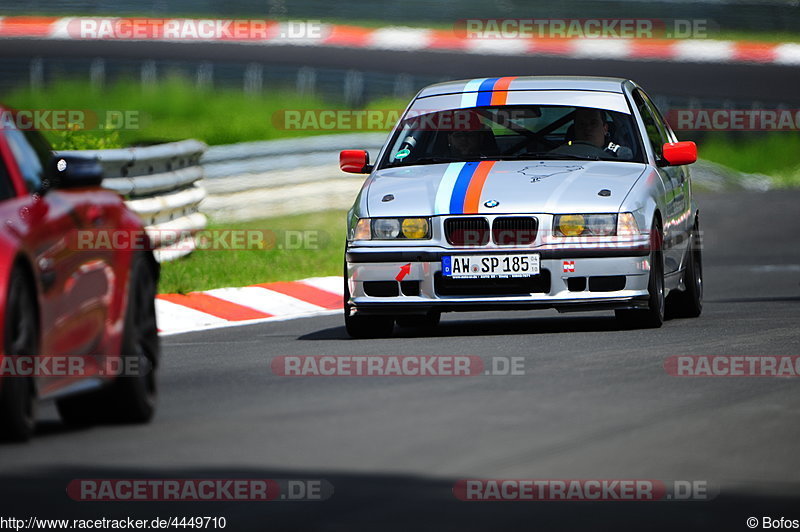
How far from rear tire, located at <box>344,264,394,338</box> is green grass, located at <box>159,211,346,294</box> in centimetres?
286

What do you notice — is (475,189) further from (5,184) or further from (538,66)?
(538,66)

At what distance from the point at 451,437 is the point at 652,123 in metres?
6.35

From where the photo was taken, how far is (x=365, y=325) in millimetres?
11703

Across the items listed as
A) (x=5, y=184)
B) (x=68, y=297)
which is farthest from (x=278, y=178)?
(x=68, y=297)

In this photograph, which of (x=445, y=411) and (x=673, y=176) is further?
(x=673, y=176)

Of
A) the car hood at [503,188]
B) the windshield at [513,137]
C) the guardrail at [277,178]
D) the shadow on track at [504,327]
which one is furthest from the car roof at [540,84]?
the guardrail at [277,178]

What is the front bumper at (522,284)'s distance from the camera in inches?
439

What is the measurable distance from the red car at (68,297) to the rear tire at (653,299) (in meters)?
3.94

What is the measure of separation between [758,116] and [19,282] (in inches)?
952

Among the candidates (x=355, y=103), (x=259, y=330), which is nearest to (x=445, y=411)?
(x=259, y=330)

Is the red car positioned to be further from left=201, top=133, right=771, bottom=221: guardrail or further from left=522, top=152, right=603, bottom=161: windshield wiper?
left=201, top=133, right=771, bottom=221: guardrail

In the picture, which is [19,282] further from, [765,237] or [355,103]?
[355,103]

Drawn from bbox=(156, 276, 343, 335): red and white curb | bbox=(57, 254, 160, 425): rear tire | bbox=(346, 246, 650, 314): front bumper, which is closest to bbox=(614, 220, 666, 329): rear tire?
bbox=(346, 246, 650, 314): front bumper

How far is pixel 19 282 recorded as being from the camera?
6.78m
